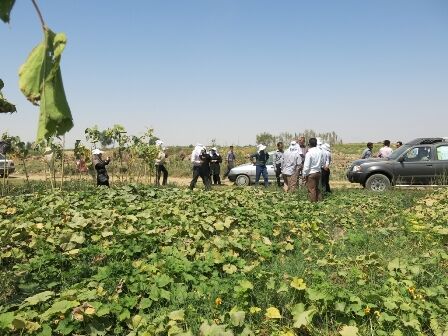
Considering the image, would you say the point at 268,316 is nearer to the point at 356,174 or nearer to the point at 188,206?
the point at 188,206

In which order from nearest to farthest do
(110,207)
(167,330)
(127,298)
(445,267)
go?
(167,330), (127,298), (445,267), (110,207)

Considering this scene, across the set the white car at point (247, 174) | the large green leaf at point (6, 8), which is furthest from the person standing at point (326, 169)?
the large green leaf at point (6, 8)

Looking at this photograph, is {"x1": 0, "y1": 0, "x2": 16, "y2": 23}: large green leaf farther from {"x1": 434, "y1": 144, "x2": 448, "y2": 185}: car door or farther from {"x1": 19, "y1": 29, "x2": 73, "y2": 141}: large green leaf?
{"x1": 434, "y1": 144, "x2": 448, "y2": 185}: car door

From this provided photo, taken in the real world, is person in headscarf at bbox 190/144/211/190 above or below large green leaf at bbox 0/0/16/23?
below

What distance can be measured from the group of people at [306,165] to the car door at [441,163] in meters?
3.71

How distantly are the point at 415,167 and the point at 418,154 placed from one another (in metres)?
0.49

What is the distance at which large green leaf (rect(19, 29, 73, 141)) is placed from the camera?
101cm

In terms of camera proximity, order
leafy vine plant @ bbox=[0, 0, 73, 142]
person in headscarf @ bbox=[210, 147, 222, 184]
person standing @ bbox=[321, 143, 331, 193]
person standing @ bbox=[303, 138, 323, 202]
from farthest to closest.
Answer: person in headscarf @ bbox=[210, 147, 222, 184], person standing @ bbox=[321, 143, 331, 193], person standing @ bbox=[303, 138, 323, 202], leafy vine plant @ bbox=[0, 0, 73, 142]

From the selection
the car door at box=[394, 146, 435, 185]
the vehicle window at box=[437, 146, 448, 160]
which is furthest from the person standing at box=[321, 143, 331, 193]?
the vehicle window at box=[437, 146, 448, 160]

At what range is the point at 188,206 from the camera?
8.49 m

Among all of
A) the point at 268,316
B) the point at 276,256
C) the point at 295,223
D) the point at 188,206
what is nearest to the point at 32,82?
the point at 268,316

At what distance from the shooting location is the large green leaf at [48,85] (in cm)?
101

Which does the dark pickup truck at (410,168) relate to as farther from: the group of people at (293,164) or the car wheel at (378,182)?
the group of people at (293,164)

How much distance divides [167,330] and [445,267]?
3.72m
